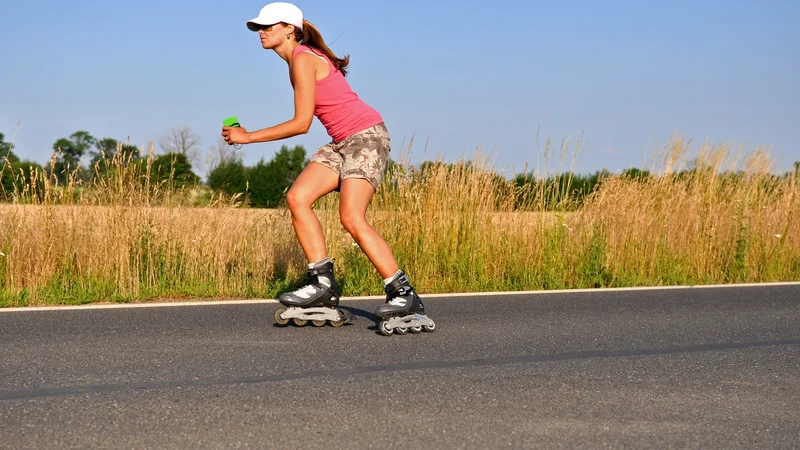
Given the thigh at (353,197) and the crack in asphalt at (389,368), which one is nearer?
the crack in asphalt at (389,368)

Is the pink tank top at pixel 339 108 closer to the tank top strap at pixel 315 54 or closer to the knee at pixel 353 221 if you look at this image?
the tank top strap at pixel 315 54

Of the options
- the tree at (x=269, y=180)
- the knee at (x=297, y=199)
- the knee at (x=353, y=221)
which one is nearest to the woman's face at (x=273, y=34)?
the knee at (x=297, y=199)

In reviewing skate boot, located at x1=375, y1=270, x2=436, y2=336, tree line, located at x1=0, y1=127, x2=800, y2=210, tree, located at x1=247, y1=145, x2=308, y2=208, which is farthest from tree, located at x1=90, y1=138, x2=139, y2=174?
tree, located at x1=247, y1=145, x2=308, y2=208

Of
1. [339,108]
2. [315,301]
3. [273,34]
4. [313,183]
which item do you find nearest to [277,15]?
[273,34]

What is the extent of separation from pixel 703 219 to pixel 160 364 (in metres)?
8.52

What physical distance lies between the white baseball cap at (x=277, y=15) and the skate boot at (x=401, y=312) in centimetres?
184

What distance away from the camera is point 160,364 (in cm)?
563

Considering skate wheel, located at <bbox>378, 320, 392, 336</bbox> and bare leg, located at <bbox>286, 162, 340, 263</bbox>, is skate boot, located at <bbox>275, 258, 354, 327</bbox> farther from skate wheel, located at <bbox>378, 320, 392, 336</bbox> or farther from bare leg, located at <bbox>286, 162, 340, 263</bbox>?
skate wheel, located at <bbox>378, 320, 392, 336</bbox>

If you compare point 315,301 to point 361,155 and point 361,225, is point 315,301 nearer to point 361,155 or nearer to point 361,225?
point 361,225

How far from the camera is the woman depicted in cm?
686

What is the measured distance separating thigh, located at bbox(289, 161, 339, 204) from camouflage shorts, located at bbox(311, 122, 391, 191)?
41mm

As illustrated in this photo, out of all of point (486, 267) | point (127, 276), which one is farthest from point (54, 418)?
point (486, 267)

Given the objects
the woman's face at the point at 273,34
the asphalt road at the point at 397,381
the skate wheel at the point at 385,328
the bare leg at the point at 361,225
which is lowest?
the asphalt road at the point at 397,381

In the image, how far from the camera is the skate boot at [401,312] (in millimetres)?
6777
